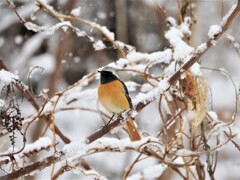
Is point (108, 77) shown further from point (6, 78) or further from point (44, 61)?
point (44, 61)

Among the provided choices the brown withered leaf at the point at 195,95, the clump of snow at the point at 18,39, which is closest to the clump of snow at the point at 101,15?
the clump of snow at the point at 18,39

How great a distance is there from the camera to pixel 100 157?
368 inches

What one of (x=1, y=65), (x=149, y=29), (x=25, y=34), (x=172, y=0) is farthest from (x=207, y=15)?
(x=1, y=65)

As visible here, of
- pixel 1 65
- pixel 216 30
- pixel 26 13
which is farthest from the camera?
pixel 26 13

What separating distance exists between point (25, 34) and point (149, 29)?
6.16 ft

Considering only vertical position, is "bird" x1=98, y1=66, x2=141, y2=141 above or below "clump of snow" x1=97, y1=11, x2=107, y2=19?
below

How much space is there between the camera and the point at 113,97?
3.27m

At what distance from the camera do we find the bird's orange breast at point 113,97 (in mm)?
3268

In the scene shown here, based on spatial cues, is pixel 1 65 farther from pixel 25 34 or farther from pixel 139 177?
pixel 25 34

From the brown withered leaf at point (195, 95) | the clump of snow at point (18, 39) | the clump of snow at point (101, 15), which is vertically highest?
the clump of snow at point (18, 39)

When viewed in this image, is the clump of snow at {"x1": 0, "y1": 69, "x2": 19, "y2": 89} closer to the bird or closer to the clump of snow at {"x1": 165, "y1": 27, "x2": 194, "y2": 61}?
the clump of snow at {"x1": 165, "y1": 27, "x2": 194, "y2": 61}

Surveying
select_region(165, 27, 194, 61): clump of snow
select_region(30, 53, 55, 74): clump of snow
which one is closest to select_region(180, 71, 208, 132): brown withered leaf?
select_region(165, 27, 194, 61): clump of snow

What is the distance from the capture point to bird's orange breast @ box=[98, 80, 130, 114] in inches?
129

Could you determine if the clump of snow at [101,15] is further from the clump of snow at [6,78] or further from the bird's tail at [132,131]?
the clump of snow at [6,78]
